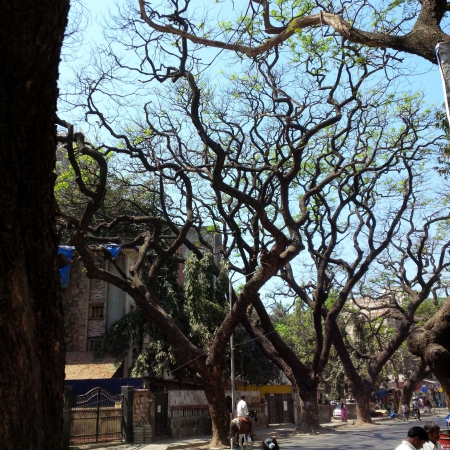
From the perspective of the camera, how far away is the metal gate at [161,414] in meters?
18.8

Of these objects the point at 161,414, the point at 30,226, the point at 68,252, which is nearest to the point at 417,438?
the point at 30,226

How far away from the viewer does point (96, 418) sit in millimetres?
16328

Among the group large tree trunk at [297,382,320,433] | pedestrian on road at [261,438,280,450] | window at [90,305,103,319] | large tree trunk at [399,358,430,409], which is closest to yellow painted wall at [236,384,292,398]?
large tree trunk at [399,358,430,409]

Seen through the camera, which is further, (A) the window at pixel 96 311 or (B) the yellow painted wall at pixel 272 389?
(B) the yellow painted wall at pixel 272 389

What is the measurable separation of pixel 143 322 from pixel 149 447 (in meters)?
8.59

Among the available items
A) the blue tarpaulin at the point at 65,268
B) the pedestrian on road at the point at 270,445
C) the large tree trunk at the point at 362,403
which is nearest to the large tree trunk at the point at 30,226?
the pedestrian on road at the point at 270,445

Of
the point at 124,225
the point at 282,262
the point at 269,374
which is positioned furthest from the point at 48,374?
the point at 269,374

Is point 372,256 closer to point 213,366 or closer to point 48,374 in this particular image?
point 213,366

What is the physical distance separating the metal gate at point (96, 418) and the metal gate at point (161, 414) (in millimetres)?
1832

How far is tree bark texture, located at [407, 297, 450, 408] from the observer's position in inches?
245

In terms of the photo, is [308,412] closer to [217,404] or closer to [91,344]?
[217,404]

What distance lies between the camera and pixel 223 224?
A: 2067 centimetres

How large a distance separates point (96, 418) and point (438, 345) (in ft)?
42.0

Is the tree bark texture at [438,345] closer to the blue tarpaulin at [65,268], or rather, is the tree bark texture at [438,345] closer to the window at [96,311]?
the blue tarpaulin at [65,268]
